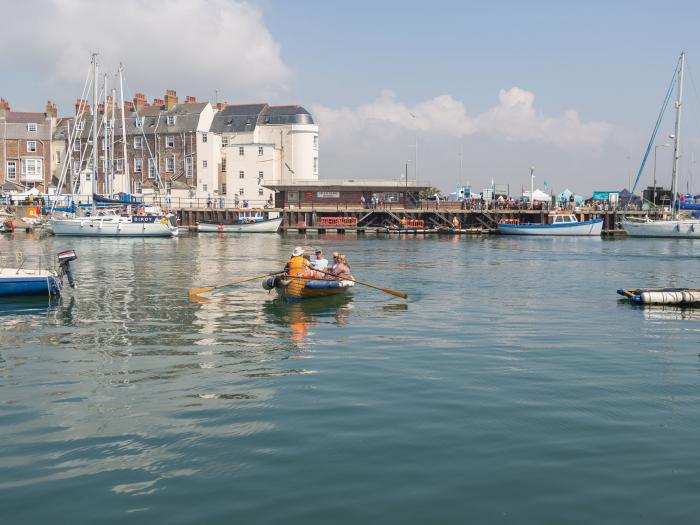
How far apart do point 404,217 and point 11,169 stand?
2393 inches

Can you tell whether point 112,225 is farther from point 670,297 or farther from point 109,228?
point 670,297

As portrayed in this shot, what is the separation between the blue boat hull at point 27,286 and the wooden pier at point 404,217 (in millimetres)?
64067

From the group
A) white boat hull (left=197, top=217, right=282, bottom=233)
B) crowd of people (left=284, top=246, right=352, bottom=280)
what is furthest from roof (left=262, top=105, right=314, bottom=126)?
crowd of people (left=284, top=246, right=352, bottom=280)

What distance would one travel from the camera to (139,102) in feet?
366

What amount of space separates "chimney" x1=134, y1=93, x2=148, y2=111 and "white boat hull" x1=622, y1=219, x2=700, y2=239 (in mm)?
70883

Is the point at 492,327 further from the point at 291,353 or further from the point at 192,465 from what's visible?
the point at 192,465

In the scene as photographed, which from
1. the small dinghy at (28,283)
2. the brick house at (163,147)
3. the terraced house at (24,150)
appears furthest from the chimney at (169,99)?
the small dinghy at (28,283)

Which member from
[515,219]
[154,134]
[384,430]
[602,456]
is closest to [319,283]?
[384,430]

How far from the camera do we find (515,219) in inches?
3647

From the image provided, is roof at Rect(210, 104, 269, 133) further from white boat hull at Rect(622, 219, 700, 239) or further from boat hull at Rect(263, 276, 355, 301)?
boat hull at Rect(263, 276, 355, 301)

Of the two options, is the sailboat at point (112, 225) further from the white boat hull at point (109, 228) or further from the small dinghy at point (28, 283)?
the small dinghy at point (28, 283)

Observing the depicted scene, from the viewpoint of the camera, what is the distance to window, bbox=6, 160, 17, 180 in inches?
4350

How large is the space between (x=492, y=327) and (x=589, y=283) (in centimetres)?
1572

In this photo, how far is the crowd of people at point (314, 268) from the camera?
1076 inches
